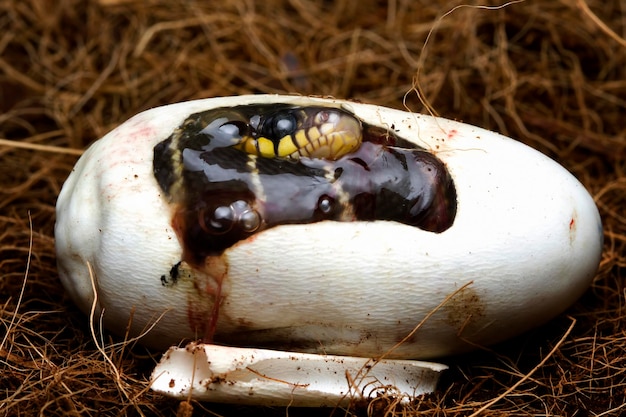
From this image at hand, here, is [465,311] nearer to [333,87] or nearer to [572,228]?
[572,228]

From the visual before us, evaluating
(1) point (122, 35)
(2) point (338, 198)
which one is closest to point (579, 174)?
(2) point (338, 198)

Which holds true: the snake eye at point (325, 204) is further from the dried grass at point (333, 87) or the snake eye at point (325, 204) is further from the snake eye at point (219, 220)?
the dried grass at point (333, 87)

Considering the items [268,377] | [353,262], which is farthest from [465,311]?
[268,377]

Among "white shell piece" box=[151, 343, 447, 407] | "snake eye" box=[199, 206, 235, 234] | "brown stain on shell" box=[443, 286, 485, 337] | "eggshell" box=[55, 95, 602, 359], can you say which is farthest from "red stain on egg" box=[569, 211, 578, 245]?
"snake eye" box=[199, 206, 235, 234]

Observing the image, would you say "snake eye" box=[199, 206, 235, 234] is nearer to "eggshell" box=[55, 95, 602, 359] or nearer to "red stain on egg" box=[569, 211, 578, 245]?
"eggshell" box=[55, 95, 602, 359]

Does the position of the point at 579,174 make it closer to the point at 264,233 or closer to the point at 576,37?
the point at 576,37

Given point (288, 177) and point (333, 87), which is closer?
point (288, 177)

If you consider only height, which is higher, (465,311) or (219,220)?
(219,220)
